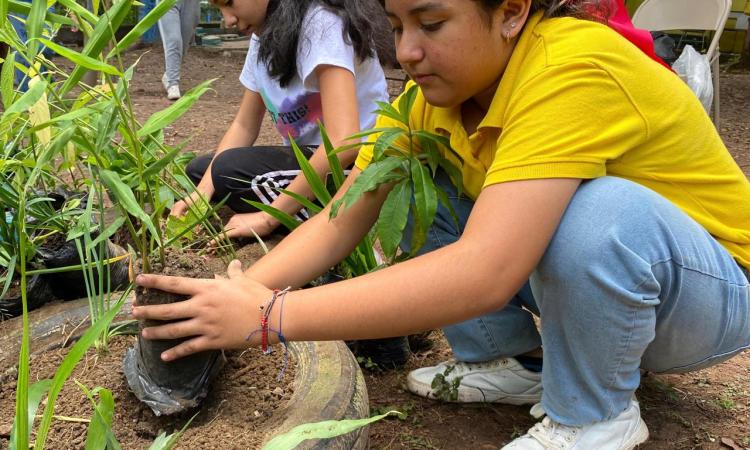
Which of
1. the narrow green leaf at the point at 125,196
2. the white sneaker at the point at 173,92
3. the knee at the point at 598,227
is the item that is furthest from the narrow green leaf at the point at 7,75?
the white sneaker at the point at 173,92

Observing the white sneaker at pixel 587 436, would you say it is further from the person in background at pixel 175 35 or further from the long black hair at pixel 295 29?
the person in background at pixel 175 35

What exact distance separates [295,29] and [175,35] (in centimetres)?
389

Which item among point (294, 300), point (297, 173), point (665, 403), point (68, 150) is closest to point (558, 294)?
point (294, 300)

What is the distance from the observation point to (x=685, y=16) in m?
4.19

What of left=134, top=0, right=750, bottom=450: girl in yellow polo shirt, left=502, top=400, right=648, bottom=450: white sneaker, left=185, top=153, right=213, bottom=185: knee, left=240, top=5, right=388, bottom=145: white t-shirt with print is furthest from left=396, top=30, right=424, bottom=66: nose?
left=185, top=153, right=213, bottom=185: knee

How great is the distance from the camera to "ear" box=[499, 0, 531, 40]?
1.22 meters

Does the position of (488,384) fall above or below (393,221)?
below

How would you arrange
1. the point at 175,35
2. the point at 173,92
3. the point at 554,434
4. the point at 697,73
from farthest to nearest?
the point at 173,92 < the point at 175,35 < the point at 697,73 < the point at 554,434

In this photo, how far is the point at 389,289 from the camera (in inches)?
44.6

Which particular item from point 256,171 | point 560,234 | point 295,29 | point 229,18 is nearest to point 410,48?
point 560,234

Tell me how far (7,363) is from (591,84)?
1240 mm

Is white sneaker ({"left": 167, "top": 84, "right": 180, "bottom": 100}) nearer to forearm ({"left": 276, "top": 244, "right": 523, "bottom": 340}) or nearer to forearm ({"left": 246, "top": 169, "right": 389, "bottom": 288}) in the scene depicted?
forearm ({"left": 246, "top": 169, "right": 389, "bottom": 288})

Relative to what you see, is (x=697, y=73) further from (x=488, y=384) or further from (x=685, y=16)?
(x=488, y=384)

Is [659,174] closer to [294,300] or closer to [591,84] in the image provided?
[591,84]
